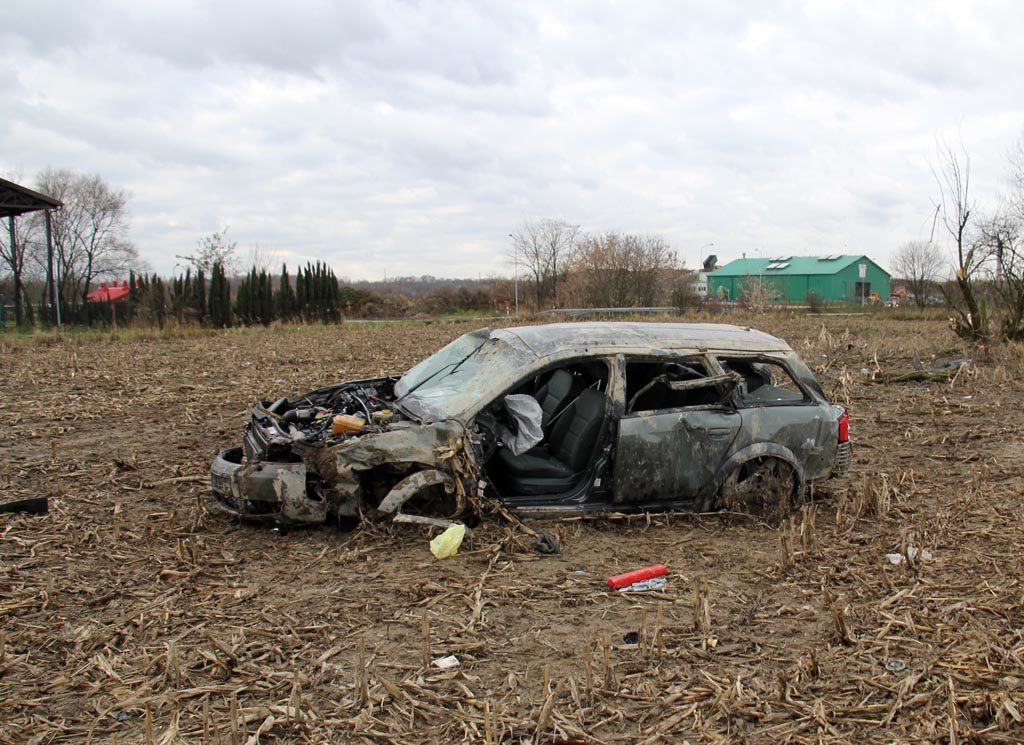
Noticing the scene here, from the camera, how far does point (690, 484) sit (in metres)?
5.91

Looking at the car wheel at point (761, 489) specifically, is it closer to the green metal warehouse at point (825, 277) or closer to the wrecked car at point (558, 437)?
the wrecked car at point (558, 437)

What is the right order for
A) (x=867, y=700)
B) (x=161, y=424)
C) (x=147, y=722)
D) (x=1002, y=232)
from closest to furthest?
(x=147, y=722) < (x=867, y=700) < (x=161, y=424) < (x=1002, y=232)

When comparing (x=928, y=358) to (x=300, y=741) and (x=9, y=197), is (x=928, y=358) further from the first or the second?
(x=9, y=197)

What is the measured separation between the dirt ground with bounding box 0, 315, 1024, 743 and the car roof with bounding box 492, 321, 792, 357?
131 cm

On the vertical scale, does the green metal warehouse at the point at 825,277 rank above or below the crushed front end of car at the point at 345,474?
above

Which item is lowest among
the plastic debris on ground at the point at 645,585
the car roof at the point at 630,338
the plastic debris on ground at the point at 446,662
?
the plastic debris on ground at the point at 446,662

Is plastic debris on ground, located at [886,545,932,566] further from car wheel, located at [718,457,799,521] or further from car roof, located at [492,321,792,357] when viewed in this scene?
car roof, located at [492,321,792,357]

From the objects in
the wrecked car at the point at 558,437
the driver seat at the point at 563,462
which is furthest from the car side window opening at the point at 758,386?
the driver seat at the point at 563,462

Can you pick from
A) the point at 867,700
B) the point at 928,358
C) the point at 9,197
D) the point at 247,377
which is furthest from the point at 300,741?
the point at 9,197

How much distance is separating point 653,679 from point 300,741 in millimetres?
1582

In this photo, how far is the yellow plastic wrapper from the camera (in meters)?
5.13

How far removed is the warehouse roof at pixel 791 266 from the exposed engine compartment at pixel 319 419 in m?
71.4


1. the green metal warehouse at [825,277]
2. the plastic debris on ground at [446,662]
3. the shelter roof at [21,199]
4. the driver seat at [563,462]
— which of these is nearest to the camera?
the plastic debris on ground at [446,662]

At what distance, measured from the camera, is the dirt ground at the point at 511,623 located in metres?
3.35
